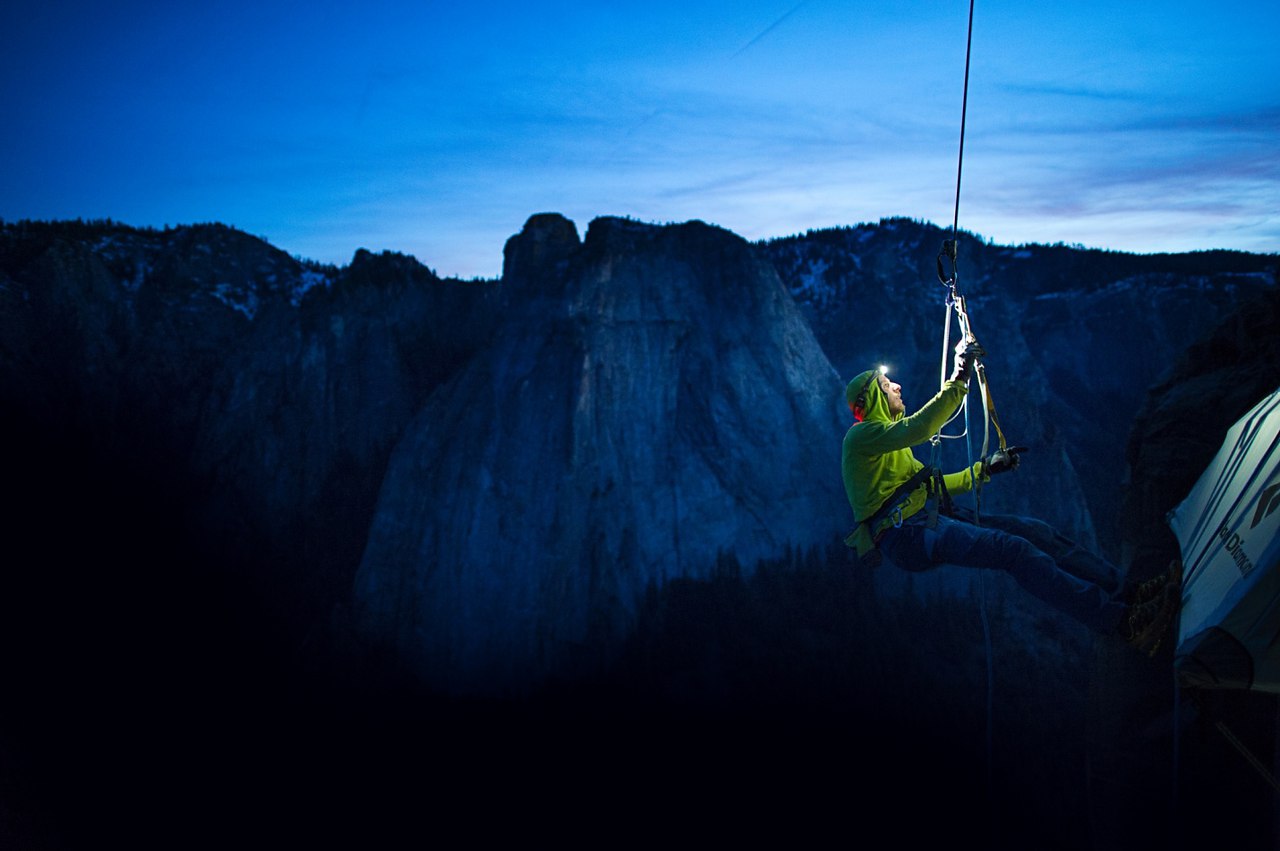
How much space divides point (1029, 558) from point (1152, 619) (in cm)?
111

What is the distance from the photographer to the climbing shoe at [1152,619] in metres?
6.49

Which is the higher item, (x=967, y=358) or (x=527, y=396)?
(x=527, y=396)

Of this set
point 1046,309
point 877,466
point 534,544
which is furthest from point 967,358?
point 1046,309

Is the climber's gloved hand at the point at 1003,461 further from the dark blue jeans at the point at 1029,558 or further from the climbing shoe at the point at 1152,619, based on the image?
the climbing shoe at the point at 1152,619

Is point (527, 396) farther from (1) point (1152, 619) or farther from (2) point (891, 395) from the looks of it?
(1) point (1152, 619)

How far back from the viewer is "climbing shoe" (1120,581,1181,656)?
6.49 m

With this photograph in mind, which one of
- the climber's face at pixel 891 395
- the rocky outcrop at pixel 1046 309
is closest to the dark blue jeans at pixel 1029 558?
the climber's face at pixel 891 395

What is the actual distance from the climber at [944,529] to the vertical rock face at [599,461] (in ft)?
30.0

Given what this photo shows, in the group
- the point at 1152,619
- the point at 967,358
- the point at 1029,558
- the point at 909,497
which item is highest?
the point at 967,358

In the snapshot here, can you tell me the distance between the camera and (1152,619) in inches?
259

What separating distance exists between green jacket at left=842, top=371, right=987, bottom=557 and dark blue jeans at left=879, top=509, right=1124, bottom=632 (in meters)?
0.23

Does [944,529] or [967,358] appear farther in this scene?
[944,529]

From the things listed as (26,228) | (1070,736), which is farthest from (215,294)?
(1070,736)

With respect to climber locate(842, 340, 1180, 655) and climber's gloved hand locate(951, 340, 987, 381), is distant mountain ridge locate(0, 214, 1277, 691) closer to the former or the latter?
climber locate(842, 340, 1180, 655)
